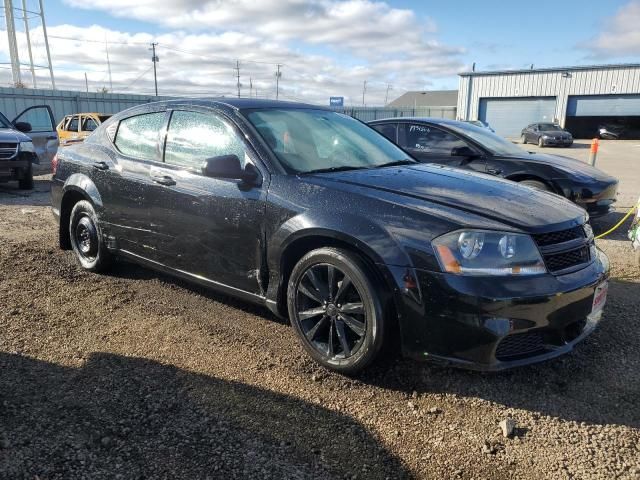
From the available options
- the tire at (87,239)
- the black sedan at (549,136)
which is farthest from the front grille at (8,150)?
the black sedan at (549,136)

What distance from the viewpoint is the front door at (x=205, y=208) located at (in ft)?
11.4

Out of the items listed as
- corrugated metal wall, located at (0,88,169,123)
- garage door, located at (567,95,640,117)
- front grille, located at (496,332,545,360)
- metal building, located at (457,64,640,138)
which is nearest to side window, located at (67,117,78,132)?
corrugated metal wall, located at (0,88,169,123)

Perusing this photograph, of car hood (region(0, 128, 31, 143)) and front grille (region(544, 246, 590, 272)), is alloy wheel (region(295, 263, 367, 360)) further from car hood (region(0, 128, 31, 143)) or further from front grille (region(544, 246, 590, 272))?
car hood (region(0, 128, 31, 143))

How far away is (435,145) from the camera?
7238mm

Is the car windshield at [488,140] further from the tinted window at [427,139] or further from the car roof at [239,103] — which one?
the car roof at [239,103]

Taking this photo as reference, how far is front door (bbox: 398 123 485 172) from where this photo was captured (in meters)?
6.88

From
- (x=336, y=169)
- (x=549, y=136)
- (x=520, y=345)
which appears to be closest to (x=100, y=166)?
(x=336, y=169)

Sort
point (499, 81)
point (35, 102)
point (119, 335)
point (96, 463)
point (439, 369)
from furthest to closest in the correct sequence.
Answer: point (499, 81)
point (35, 102)
point (119, 335)
point (439, 369)
point (96, 463)

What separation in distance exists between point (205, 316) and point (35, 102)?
76.6ft

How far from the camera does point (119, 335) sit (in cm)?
369

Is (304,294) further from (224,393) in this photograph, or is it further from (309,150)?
(309,150)

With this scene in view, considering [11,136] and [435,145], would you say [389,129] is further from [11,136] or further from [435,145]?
[11,136]

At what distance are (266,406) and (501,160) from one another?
5.19 metres

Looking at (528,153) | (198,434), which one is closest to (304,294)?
(198,434)
